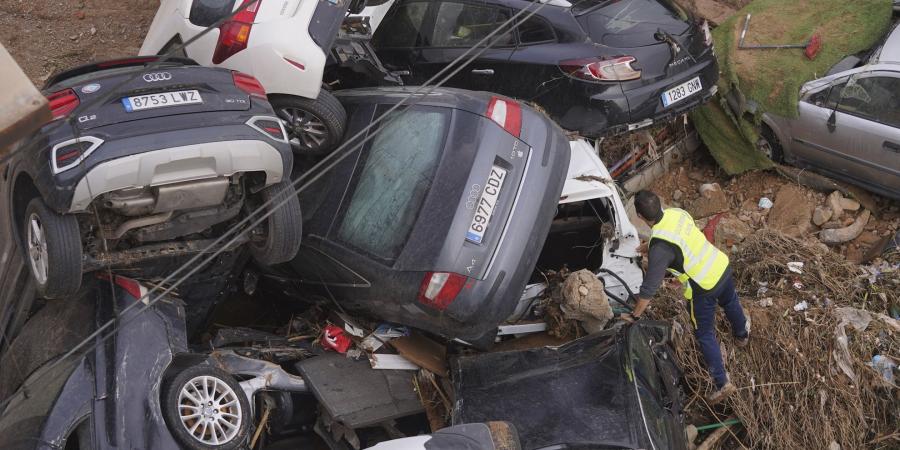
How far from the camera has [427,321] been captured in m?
5.18

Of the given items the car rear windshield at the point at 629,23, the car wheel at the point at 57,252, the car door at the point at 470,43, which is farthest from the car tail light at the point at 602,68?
the car wheel at the point at 57,252

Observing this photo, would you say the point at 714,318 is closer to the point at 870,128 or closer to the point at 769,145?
the point at 870,128

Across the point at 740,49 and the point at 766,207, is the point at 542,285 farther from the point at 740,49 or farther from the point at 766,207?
the point at 740,49

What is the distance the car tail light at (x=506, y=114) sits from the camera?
205 inches

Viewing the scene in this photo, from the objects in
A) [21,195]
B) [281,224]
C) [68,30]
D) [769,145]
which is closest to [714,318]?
[769,145]

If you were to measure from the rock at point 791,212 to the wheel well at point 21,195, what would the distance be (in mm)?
5667

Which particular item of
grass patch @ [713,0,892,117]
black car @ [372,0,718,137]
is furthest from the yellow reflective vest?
grass patch @ [713,0,892,117]

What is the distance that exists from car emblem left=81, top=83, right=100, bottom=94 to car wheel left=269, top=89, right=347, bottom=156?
4.31 feet

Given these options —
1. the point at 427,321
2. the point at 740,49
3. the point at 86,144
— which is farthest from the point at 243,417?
the point at 740,49

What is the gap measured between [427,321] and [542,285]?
1001mm

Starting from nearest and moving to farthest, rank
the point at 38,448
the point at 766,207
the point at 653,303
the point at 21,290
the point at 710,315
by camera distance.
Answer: the point at 38,448, the point at 21,290, the point at 710,315, the point at 653,303, the point at 766,207

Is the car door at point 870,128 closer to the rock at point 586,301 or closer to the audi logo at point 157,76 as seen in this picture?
the rock at point 586,301

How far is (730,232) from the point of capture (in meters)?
7.35

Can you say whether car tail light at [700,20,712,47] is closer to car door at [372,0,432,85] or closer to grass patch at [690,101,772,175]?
grass patch at [690,101,772,175]
